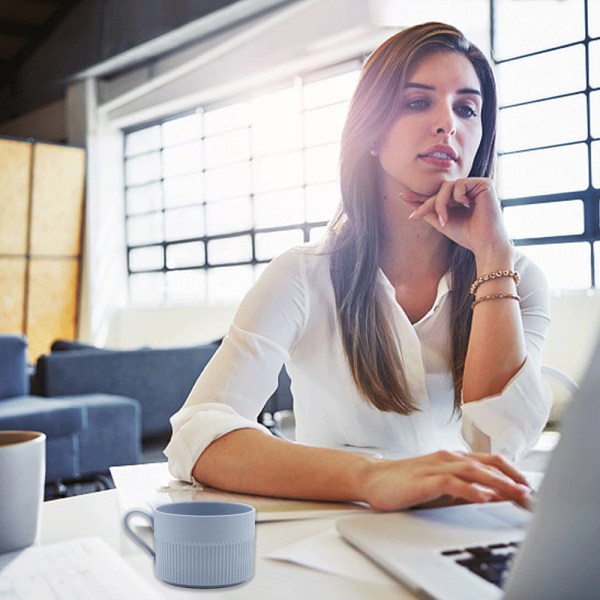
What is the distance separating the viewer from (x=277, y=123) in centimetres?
805

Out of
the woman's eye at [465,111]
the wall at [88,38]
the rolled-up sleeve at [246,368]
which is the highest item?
the wall at [88,38]

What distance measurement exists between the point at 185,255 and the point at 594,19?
5.43 meters

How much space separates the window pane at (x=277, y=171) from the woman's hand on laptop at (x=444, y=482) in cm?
712

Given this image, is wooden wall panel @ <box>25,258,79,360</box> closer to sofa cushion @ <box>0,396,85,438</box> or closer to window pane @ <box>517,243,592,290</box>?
sofa cushion @ <box>0,396,85,438</box>

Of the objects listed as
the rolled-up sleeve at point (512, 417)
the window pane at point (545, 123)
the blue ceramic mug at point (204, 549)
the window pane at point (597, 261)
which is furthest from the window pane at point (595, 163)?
the blue ceramic mug at point (204, 549)

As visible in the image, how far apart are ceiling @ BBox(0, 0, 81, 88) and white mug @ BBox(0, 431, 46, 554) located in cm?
993

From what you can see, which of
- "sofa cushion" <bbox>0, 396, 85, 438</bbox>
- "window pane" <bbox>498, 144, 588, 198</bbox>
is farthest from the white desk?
"window pane" <bbox>498, 144, 588, 198</bbox>

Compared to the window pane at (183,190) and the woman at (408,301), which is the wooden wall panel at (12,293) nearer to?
the window pane at (183,190)

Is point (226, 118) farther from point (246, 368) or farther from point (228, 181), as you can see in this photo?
point (246, 368)

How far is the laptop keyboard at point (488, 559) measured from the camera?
0.56 m

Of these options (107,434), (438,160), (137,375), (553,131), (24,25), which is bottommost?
(107,434)

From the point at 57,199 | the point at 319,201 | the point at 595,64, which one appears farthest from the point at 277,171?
the point at 595,64

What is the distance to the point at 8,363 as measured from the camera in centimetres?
405

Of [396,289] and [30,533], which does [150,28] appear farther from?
[30,533]
